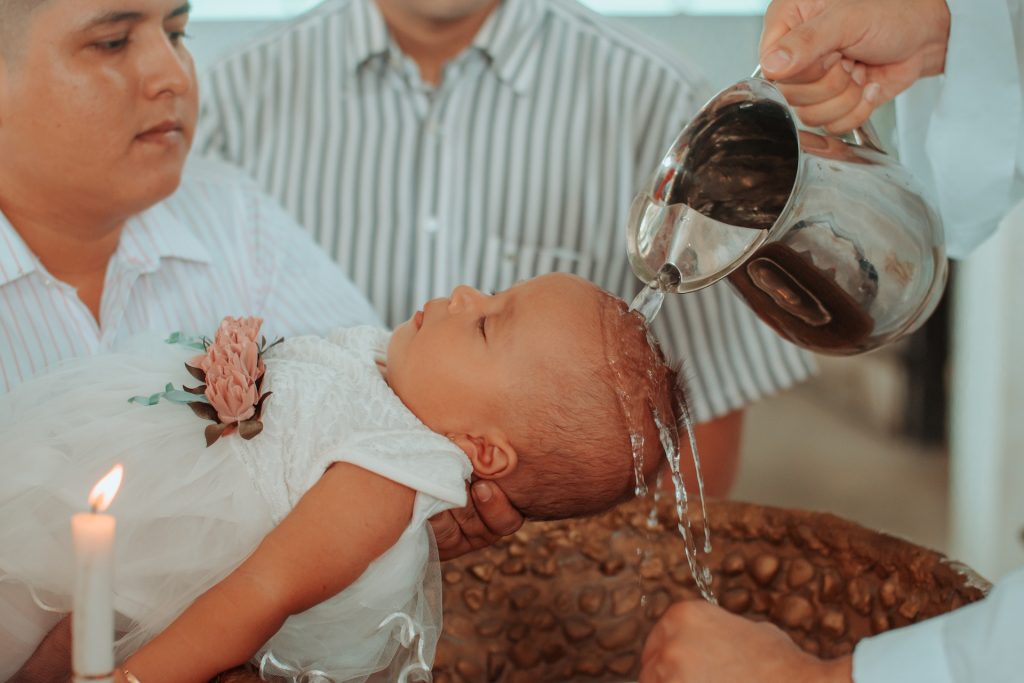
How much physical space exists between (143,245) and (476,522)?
0.67 meters

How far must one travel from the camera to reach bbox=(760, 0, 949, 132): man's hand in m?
1.46

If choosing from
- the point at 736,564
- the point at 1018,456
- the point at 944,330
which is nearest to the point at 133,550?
the point at 736,564

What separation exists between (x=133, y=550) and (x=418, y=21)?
4.50ft

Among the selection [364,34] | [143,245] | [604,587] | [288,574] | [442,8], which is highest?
[442,8]

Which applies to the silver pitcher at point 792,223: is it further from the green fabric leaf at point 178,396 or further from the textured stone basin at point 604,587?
the green fabric leaf at point 178,396

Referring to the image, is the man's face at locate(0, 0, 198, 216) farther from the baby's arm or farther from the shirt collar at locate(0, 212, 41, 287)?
the baby's arm

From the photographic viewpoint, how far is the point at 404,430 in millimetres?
1331

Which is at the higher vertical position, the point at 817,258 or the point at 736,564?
the point at 817,258

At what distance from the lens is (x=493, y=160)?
2385 millimetres

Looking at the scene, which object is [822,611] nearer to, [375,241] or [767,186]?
[767,186]

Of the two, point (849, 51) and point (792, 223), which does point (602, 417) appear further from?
point (849, 51)

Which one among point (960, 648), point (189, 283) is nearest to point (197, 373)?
point (189, 283)

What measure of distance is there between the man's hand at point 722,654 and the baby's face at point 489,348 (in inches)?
12.5

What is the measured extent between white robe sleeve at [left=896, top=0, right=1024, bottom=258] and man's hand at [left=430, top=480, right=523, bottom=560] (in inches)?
31.7
